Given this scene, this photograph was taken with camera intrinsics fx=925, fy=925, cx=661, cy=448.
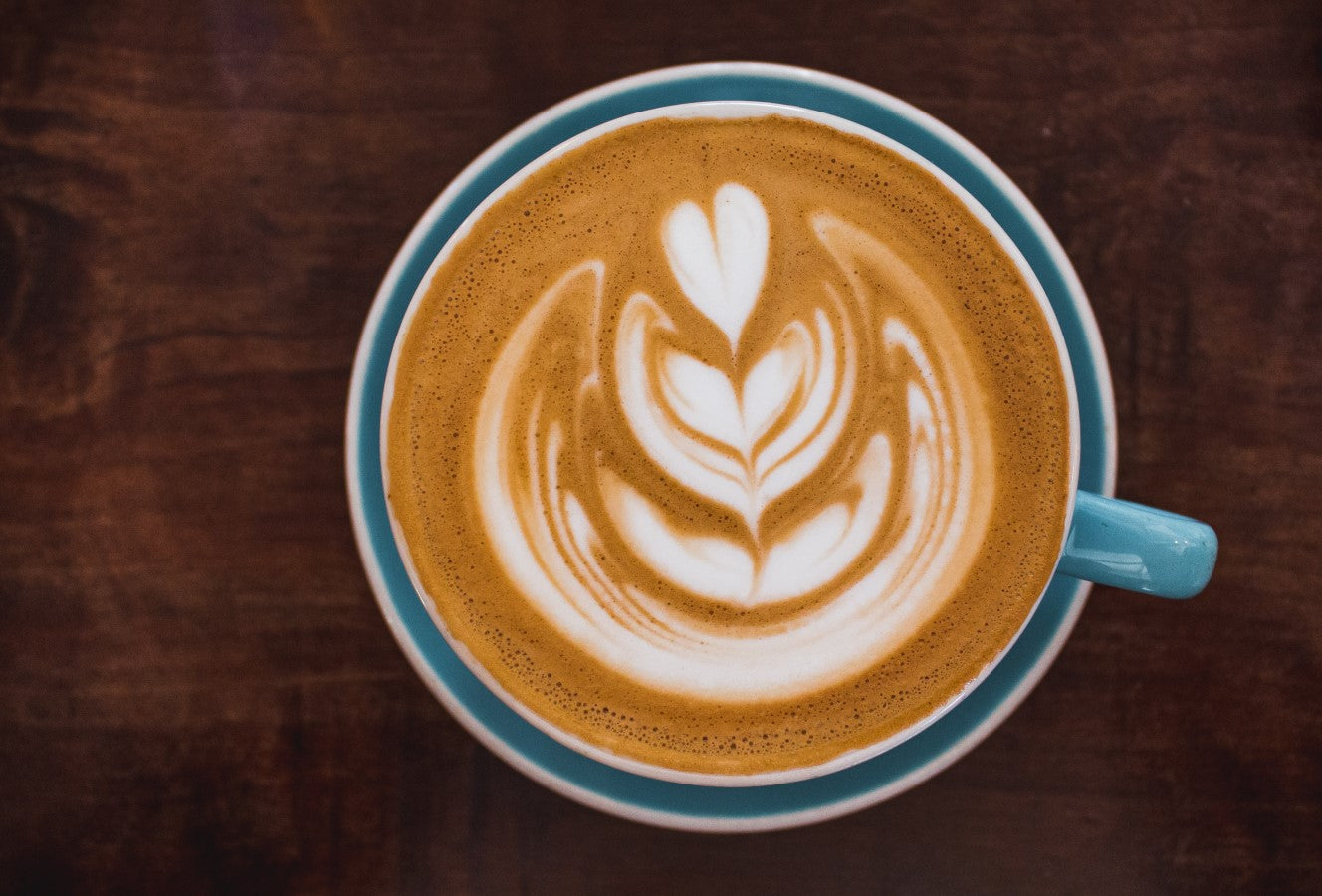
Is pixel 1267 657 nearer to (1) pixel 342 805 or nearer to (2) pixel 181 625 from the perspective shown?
(1) pixel 342 805

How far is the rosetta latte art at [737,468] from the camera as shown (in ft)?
3.15

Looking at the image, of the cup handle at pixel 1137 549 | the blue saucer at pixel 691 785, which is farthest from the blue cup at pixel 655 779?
the cup handle at pixel 1137 549

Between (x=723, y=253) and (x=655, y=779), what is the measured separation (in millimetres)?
595

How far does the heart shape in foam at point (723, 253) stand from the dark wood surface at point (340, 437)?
0.33 metres

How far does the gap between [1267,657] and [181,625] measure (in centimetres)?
142

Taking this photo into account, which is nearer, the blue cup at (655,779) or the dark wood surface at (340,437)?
the blue cup at (655,779)

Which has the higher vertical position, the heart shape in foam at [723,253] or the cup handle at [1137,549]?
the heart shape in foam at [723,253]

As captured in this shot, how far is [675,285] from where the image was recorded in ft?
3.24

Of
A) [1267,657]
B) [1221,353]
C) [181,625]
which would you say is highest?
[1221,353]

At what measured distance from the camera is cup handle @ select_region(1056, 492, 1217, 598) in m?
0.93

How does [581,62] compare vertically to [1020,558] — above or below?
above

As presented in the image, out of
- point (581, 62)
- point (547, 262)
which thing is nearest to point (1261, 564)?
point (547, 262)

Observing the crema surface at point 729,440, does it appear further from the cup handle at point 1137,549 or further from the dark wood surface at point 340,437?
the dark wood surface at point 340,437

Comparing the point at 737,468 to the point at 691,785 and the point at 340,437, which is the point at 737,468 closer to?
the point at 691,785
